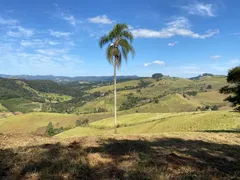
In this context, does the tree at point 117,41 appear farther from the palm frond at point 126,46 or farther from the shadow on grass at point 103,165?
the shadow on grass at point 103,165

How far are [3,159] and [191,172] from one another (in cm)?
607

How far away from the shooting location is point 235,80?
2212cm

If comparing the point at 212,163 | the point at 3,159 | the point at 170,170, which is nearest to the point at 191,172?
the point at 170,170

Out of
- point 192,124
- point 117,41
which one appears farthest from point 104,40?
point 192,124

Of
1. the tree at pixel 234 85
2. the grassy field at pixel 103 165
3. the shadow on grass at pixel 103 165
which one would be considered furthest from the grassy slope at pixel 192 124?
the shadow on grass at pixel 103 165

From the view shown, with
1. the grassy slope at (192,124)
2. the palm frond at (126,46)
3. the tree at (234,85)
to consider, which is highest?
the palm frond at (126,46)

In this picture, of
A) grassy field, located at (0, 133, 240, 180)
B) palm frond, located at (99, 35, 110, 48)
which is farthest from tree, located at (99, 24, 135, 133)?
grassy field, located at (0, 133, 240, 180)

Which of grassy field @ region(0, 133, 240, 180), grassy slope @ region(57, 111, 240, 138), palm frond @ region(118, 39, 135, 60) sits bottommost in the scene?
grassy slope @ region(57, 111, 240, 138)

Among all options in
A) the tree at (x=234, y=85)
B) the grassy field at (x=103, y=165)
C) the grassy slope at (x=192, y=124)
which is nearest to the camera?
the grassy field at (x=103, y=165)

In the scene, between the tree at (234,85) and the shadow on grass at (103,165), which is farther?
the tree at (234,85)

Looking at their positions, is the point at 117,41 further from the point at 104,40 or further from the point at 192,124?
the point at 192,124

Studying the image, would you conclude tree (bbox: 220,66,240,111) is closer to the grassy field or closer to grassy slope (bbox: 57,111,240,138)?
grassy slope (bbox: 57,111,240,138)

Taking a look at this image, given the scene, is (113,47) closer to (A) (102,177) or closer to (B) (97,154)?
(B) (97,154)

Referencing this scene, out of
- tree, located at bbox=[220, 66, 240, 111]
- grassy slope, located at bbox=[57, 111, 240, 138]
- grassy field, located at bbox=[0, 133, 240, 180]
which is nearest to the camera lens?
grassy field, located at bbox=[0, 133, 240, 180]
